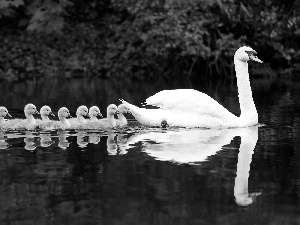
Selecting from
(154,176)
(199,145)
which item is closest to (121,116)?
(199,145)

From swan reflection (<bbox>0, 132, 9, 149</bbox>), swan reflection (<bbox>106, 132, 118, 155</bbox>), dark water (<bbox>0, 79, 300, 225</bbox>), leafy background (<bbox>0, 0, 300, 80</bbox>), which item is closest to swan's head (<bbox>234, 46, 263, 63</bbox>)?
dark water (<bbox>0, 79, 300, 225</bbox>)

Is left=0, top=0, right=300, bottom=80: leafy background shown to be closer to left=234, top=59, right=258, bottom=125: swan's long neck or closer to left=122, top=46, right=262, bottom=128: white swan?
left=234, top=59, right=258, bottom=125: swan's long neck

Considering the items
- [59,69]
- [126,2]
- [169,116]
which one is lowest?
[169,116]

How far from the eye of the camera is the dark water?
830 centimetres

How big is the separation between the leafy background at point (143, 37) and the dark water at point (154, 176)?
15.2 meters

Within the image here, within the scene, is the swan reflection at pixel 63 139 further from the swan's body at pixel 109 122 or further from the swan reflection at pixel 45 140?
the swan's body at pixel 109 122

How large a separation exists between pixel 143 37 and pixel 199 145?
66.7 feet

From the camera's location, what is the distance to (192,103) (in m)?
14.8

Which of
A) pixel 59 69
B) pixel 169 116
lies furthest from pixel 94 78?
pixel 169 116

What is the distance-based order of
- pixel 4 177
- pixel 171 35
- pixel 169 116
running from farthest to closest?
pixel 171 35 → pixel 169 116 → pixel 4 177

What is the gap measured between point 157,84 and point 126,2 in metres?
6.24

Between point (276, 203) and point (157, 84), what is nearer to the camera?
point (276, 203)

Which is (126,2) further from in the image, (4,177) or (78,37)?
(4,177)

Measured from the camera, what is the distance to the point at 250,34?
32.5m
